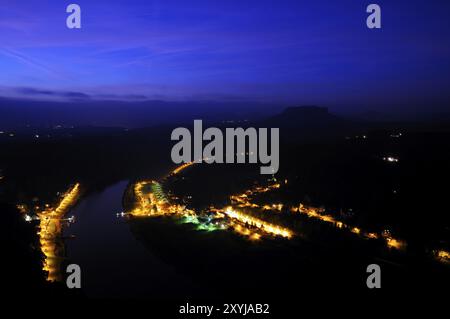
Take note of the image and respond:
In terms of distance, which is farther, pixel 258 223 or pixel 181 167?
pixel 181 167

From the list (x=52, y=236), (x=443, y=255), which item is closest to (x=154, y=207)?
(x=52, y=236)

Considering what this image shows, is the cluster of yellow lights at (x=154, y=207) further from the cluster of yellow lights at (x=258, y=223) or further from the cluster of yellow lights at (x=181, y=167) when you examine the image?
the cluster of yellow lights at (x=181, y=167)

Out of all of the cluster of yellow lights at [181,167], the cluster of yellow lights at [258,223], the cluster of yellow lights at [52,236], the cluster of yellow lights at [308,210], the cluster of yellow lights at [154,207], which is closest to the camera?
the cluster of yellow lights at [52,236]

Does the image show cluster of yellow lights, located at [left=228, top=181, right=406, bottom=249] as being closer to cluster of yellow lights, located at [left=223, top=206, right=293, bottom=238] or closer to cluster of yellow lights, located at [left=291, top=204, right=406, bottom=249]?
cluster of yellow lights, located at [left=291, top=204, right=406, bottom=249]

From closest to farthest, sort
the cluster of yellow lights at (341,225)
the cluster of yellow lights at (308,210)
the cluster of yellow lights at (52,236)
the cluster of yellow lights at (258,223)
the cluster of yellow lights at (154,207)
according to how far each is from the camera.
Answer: the cluster of yellow lights at (52,236), the cluster of yellow lights at (341,225), the cluster of yellow lights at (308,210), the cluster of yellow lights at (258,223), the cluster of yellow lights at (154,207)

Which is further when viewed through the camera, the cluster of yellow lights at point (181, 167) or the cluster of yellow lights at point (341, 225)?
the cluster of yellow lights at point (181, 167)

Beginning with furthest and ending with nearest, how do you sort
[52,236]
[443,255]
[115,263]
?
[52,236]
[115,263]
[443,255]

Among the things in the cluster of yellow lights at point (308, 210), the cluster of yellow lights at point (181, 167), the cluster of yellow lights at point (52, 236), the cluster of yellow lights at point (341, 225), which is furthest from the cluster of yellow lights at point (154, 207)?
the cluster of yellow lights at point (181, 167)

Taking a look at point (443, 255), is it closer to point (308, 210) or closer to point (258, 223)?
point (308, 210)
